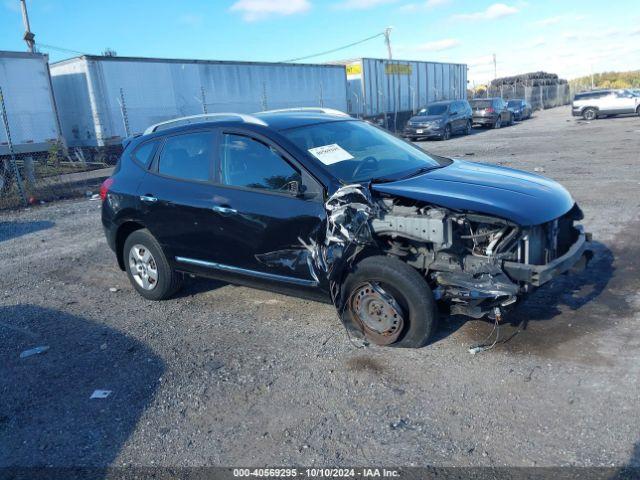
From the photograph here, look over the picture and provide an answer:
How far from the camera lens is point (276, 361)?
413 centimetres

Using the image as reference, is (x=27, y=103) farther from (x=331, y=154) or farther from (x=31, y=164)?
(x=331, y=154)

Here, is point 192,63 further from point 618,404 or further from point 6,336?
point 618,404

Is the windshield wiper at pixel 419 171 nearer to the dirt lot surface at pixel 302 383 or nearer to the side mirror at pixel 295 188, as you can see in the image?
the side mirror at pixel 295 188

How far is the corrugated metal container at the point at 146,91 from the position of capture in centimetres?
1798

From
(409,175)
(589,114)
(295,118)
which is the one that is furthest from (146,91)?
(589,114)

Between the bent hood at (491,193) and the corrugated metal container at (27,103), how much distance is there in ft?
44.3

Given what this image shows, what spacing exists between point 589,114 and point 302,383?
30.3 meters

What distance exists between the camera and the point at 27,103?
49.4 feet

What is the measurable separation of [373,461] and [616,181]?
930cm

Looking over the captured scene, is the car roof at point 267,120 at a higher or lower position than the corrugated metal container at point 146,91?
lower

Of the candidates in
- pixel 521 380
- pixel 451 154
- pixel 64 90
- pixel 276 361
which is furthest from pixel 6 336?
pixel 64 90

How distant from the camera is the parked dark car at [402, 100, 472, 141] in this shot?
23688mm

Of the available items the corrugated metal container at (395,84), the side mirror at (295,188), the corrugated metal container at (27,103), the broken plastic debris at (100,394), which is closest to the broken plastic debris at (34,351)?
the broken plastic debris at (100,394)

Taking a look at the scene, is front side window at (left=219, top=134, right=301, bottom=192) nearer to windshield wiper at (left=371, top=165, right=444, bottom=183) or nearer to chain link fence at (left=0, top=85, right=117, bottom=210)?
windshield wiper at (left=371, top=165, right=444, bottom=183)
